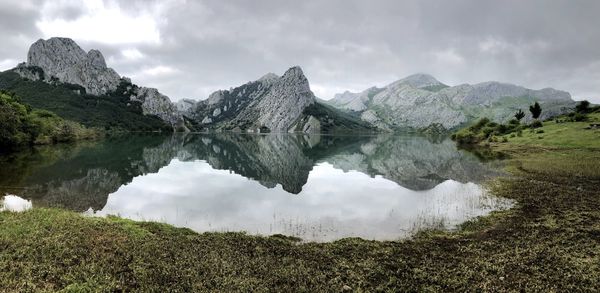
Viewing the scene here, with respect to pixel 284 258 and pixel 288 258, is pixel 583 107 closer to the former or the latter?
pixel 288 258

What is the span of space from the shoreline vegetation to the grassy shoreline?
0.07 m

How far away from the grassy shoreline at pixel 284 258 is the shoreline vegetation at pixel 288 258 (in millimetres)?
67

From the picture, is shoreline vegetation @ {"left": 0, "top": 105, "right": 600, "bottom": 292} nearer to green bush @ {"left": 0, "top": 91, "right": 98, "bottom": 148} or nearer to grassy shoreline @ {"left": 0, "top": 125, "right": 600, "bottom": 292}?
grassy shoreline @ {"left": 0, "top": 125, "right": 600, "bottom": 292}

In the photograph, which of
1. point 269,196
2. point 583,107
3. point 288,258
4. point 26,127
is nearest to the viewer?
point 288,258

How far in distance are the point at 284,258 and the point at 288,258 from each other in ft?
0.90

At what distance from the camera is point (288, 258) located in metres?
23.5

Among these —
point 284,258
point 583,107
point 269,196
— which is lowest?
point 284,258

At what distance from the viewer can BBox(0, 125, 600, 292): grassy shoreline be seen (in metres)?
19.2

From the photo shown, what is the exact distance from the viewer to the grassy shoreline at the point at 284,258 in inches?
754

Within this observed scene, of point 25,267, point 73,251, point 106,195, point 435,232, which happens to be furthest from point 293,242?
point 106,195

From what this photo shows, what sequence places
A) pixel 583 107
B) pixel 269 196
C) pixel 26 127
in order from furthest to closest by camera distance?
1. pixel 583 107
2. pixel 26 127
3. pixel 269 196

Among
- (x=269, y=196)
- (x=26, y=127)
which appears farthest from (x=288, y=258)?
(x=26, y=127)

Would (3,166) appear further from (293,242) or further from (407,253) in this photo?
(407,253)

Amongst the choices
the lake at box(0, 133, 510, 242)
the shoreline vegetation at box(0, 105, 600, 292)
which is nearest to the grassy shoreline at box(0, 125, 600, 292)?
the shoreline vegetation at box(0, 105, 600, 292)
